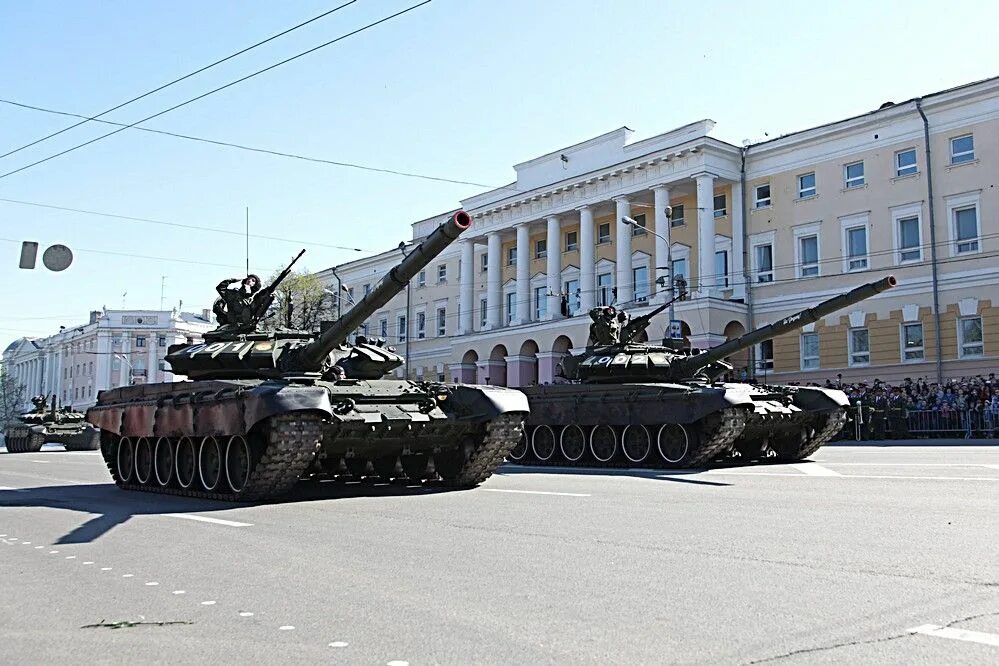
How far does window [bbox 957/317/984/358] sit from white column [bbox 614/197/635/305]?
1411 centimetres

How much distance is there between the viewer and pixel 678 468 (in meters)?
17.2

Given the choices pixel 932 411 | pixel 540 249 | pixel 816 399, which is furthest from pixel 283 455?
pixel 540 249

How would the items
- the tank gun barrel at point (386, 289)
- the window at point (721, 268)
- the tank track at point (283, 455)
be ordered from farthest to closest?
1. the window at point (721, 268)
2. the tank track at point (283, 455)
3. the tank gun barrel at point (386, 289)

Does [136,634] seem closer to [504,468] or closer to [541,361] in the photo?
[504,468]

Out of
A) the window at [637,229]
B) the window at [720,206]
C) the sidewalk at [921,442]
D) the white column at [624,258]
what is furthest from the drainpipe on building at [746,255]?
the sidewalk at [921,442]

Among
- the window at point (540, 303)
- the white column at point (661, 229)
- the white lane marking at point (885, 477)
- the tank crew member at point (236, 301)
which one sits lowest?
the white lane marking at point (885, 477)

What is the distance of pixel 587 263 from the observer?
48.4 metres

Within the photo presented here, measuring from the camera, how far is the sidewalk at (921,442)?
26.1 meters

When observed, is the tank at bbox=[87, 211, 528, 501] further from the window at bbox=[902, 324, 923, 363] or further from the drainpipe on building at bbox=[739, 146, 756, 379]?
the drainpipe on building at bbox=[739, 146, 756, 379]

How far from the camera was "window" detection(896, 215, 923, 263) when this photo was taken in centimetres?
3731

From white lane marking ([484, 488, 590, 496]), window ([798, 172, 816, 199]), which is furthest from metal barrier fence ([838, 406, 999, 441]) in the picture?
white lane marking ([484, 488, 590, 496])

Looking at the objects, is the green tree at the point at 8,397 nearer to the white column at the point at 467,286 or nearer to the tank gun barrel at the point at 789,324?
the white column at the point at 467,286

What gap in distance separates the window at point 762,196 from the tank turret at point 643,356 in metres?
23.6

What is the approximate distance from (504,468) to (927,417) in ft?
52.4
